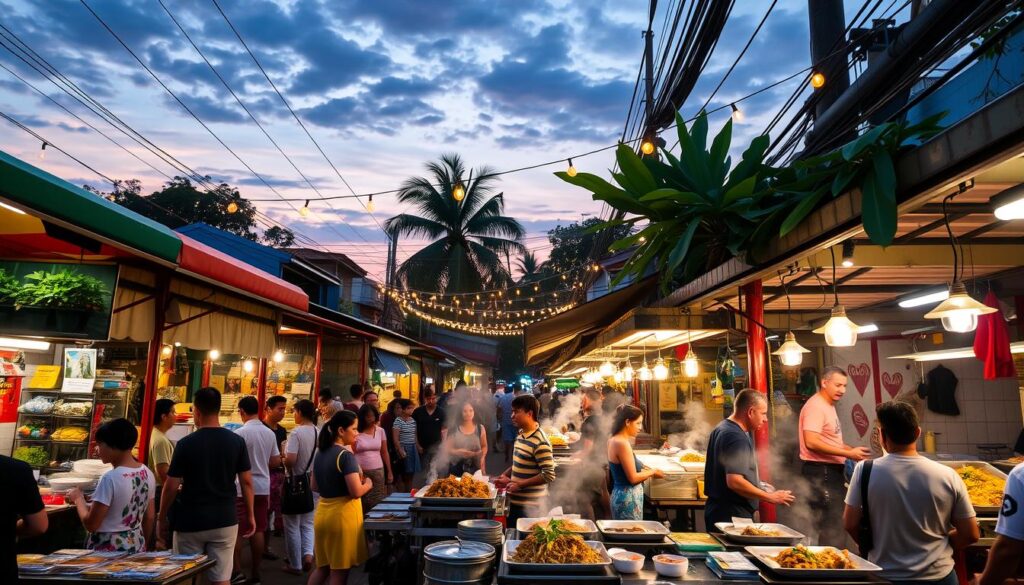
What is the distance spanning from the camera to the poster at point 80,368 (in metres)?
7.20

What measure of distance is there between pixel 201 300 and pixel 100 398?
6.62 feet

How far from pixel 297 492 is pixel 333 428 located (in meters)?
2.04

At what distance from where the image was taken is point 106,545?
431cm

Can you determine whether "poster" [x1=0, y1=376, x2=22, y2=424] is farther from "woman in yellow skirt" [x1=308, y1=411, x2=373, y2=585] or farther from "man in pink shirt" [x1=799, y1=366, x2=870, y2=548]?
"man in pink shirt" [x1=799, y1=366, x2=870, y2=548]

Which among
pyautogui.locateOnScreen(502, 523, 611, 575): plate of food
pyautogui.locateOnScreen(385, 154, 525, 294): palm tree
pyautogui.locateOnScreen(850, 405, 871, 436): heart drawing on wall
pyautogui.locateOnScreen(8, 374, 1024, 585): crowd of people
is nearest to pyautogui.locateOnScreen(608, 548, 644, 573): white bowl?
pyautogui.locateOnScreen(502, 523, 611, 575): plate of food

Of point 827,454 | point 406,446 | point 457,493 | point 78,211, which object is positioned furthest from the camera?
point 406,446

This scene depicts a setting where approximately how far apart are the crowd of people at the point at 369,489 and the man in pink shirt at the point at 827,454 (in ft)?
0.04

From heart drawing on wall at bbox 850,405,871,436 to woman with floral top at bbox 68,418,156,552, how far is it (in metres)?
9.74

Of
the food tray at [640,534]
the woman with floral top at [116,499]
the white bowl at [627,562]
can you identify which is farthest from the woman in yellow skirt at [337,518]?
the white bowl at [627,562]

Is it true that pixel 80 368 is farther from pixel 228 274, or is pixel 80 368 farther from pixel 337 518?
pixel 337 518

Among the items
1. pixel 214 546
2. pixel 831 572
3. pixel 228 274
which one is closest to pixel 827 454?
pixel 831 572

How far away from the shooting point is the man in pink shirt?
5.70 metres

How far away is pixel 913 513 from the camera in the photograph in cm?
344

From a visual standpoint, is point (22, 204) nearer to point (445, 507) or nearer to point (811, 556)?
point (445, 507)
